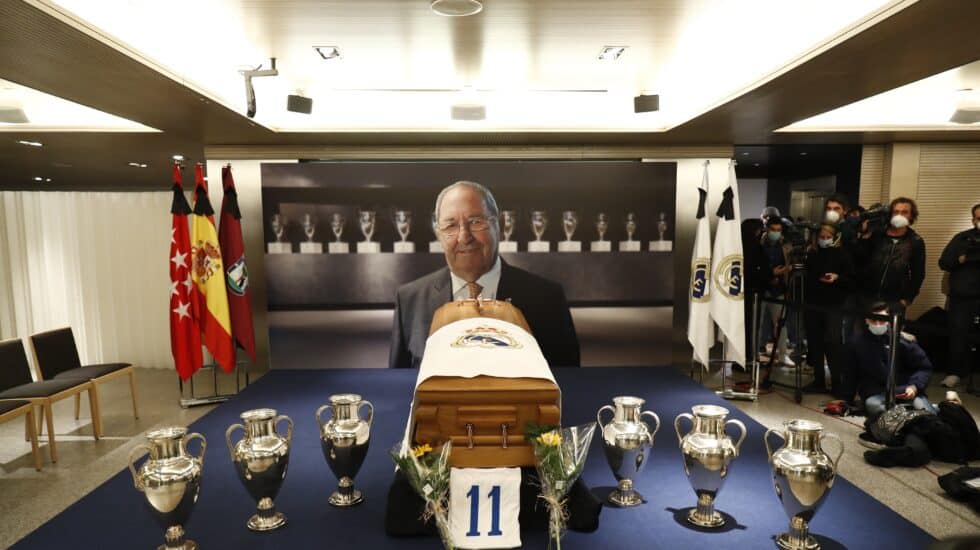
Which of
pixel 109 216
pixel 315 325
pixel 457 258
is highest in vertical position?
pixel 109 216

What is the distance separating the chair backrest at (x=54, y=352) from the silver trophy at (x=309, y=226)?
6.71ft

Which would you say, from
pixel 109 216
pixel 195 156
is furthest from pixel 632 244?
pixel 109 216

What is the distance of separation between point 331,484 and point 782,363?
17.8ft

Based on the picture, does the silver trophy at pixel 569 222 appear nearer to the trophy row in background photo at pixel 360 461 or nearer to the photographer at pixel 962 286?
the trophy row in background photo at pixel 360 461

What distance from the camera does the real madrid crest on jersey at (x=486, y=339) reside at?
76.0 inches

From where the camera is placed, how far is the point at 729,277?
4.70 m

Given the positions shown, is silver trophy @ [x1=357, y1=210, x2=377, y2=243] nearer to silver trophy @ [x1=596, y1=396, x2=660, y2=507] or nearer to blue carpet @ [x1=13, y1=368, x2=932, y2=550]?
blue carpet @ [x1=13, y1=368, x2=932, y2=550]

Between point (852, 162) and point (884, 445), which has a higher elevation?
point (852, 162)

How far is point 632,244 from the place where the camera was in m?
5.23

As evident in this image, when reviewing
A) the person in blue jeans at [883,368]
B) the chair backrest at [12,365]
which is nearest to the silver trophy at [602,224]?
the person in blue jeans at [883,368]

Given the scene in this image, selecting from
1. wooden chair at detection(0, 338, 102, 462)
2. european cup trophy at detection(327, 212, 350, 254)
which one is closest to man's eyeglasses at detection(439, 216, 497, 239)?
european cup trophy at detection(327, 212, 350, 254)

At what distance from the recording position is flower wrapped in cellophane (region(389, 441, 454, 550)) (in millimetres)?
1522

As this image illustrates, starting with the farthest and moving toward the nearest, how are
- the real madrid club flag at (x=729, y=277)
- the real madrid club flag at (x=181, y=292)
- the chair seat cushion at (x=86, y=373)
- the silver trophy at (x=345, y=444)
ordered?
the real madrid club flag at (x=729, y=277) → the real madrid club flag at (x=181, y=292) → the chair seat cushion at (x=86, y=373) → the silver trophy at (x=345, y=444)

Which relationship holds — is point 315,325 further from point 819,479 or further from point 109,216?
point 819,479
